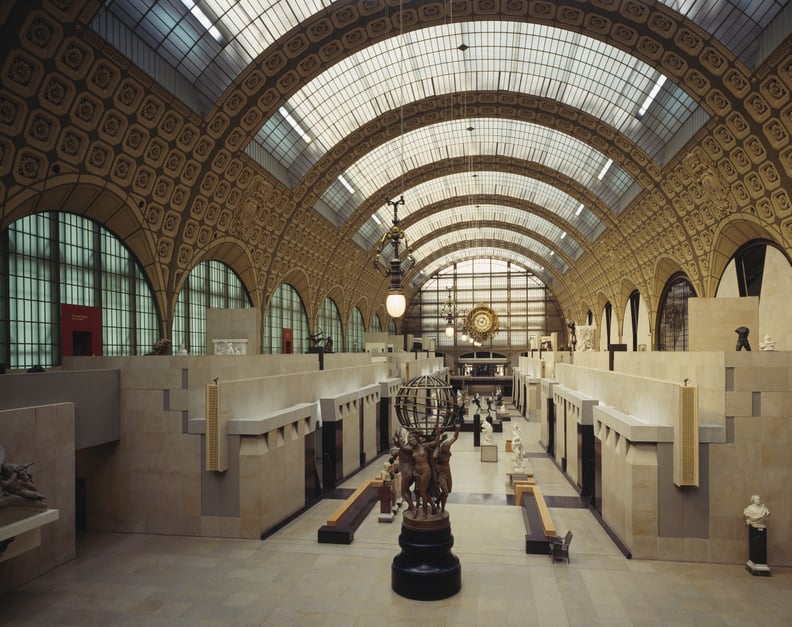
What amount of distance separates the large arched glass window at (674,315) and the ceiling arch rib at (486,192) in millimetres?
7516

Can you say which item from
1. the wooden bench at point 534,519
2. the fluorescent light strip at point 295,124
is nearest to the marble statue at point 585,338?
the wooden bench at point 534,519

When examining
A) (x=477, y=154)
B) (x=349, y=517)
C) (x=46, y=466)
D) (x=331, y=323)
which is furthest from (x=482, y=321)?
(x=46, y=466)

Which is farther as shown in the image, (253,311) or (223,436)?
(253,311)

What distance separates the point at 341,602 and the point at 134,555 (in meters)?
4.37

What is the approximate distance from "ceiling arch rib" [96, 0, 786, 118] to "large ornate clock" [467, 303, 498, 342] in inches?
1125

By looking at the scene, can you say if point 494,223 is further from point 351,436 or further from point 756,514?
point 756,514

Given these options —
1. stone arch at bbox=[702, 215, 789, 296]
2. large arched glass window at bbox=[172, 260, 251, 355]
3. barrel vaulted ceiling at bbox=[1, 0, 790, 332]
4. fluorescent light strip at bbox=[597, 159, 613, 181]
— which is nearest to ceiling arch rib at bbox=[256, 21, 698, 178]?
barrel vaulted ceiling at bbox=[1, 0, 790, 332]

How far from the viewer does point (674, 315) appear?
99.9 feet

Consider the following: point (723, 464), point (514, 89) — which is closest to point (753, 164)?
point (514, 89)

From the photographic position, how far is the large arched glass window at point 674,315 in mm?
29250

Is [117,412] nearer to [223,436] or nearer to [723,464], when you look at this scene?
[223,436]

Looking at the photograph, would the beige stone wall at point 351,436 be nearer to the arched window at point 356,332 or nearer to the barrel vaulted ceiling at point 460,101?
the barrel vaulted ceiling at point 460,101

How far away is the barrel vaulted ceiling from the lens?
16.9m

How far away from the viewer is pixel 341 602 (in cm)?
862
